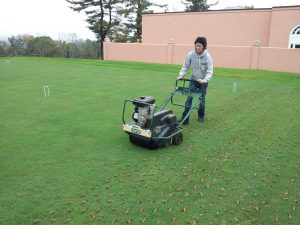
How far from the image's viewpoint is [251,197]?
142 inches

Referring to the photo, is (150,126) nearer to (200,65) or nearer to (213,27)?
(200,65)

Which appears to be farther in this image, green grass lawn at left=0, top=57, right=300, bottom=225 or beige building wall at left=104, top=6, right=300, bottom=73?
beige building wall at left=104, top=6, right=300, bottom=73

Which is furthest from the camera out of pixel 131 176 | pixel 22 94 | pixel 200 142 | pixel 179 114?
pixel 22 94

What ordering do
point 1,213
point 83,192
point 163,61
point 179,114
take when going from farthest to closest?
1. point 163,61
2. point 179,114
3. point 83,192
4. point 1,213

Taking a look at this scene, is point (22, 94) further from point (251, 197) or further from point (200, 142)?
point (251, 197)

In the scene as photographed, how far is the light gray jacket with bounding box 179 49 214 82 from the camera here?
19.7ft

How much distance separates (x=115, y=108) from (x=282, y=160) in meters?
4.18

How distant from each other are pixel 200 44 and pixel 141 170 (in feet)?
9.38

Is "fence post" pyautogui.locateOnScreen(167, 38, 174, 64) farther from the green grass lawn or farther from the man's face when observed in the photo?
the man's face

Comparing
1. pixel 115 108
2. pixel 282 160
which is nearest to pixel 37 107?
pixel 115 108

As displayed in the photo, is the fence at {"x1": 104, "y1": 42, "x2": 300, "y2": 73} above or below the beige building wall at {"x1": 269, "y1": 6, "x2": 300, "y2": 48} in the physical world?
below

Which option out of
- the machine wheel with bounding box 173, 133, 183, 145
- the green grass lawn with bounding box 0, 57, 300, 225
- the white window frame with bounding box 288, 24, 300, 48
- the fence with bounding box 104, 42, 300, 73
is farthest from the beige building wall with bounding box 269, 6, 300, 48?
the machine wheel with bounding box 173, 133, 183, 145

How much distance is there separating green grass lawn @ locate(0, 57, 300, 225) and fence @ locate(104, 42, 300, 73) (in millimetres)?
13086

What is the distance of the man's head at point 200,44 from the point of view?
5765 mm
